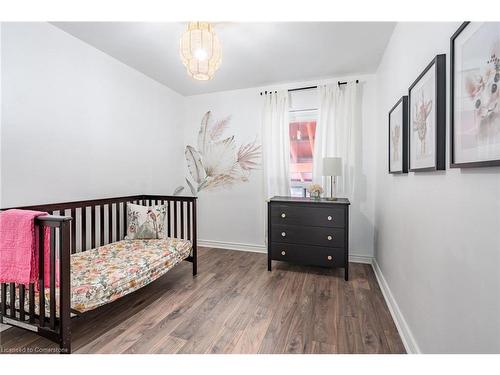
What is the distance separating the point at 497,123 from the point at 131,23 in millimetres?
2510

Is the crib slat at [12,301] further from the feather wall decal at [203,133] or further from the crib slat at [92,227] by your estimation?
the feather wall decal at [203,133]

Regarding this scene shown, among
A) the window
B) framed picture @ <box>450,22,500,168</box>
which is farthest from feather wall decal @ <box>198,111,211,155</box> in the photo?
framed picture @ <box>450,22,500,168</box>

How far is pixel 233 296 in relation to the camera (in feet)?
7.15

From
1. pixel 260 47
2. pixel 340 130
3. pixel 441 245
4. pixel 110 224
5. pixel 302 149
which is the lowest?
pixel 110 224

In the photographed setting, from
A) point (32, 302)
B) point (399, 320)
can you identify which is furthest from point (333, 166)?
point (32, 302)

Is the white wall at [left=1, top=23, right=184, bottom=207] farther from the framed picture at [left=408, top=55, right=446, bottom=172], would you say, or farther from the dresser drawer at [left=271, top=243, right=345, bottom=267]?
the framed picture at [left=408, top=55, right=446, bottom=172]

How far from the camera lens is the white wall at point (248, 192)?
3.04 m

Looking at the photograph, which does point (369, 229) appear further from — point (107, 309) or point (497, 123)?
point (107, 309)

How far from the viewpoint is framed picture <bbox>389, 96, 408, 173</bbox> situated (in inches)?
66.4

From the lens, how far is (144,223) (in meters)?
2.54

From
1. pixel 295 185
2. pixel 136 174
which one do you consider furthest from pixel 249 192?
pixel 136 174

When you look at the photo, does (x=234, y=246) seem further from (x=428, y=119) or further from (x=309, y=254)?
(x=428, y=119)

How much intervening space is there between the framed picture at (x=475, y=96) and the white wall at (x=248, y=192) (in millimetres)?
2138

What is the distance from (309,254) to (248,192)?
4.39ft
